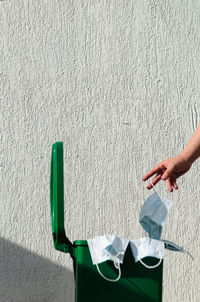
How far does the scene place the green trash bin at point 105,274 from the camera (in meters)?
3.17

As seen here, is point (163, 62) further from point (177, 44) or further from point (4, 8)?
point (4, 8)

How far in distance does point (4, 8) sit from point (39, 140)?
98 cm

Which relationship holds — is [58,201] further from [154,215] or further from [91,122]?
[91,122]

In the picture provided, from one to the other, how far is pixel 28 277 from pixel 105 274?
1585 mm

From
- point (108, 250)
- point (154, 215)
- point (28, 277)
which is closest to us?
point (108, 250)

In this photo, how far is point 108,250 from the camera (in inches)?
123

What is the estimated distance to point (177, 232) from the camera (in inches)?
187

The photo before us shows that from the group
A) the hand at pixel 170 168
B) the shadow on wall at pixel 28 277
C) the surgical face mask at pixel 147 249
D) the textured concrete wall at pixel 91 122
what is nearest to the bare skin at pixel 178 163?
the hand at pixel 170 168

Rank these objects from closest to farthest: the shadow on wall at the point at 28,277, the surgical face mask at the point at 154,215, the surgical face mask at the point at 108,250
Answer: the surgical face mask at the point at 108,250 < the surgical face mask at the point at 154,215 < the shadow on wall at the point at 28,277

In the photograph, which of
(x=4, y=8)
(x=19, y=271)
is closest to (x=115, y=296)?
(x=19, y=271)

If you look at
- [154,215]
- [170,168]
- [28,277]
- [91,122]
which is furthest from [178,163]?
[28,277]

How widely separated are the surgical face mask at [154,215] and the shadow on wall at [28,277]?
142cm

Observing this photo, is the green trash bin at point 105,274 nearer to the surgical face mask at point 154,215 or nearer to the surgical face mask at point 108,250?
the surgical face mask at point 108,250

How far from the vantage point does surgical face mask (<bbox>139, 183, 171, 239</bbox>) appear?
3354 mm
